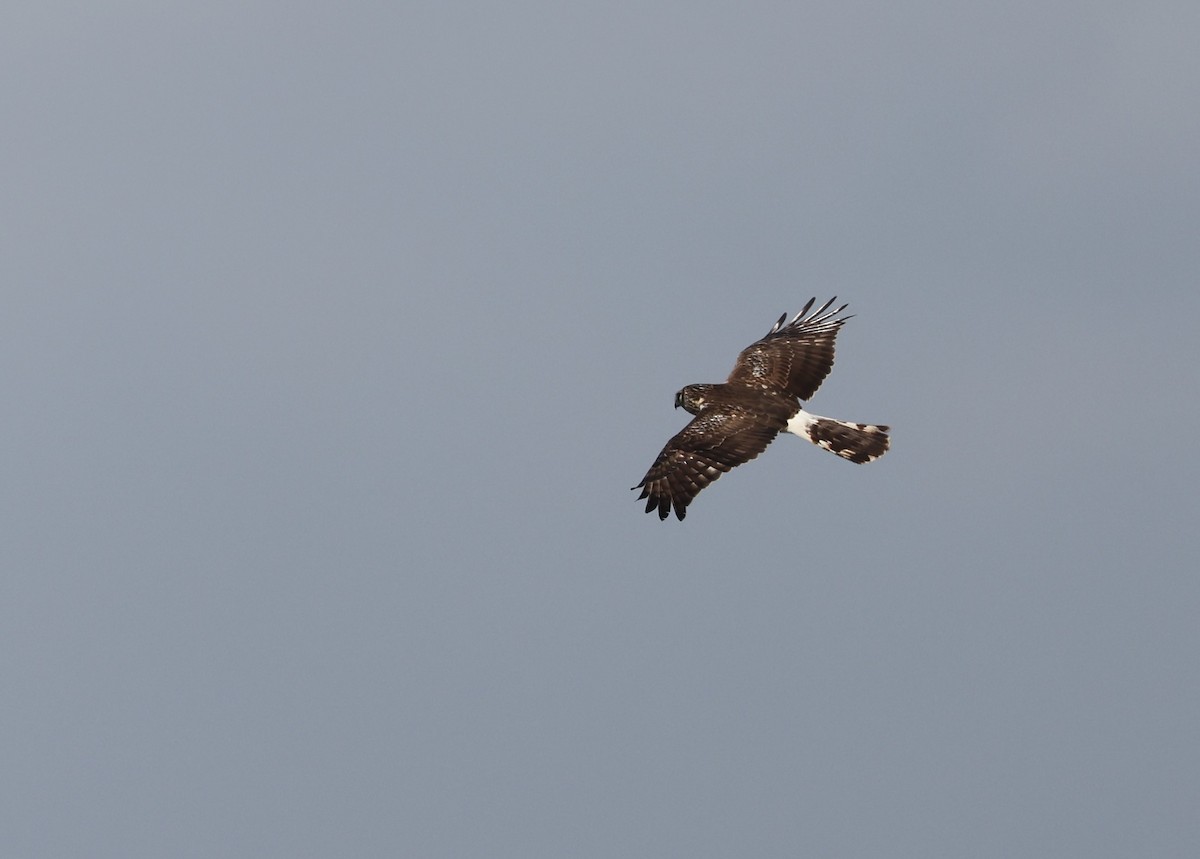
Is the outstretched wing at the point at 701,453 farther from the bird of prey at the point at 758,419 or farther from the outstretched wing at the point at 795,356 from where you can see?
the outstretched wing at the point at 795,356

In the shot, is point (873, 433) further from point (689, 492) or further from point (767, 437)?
point (689, 492)

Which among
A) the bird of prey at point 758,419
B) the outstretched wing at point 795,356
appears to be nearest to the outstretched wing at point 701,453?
the bird of prey at point 758,419

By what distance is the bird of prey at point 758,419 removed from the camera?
1559 inches

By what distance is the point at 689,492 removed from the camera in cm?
3928

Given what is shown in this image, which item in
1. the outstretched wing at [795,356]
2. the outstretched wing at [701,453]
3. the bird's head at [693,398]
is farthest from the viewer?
the outstretched wing at [795,356]

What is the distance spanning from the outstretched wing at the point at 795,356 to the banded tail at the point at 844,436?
125cm

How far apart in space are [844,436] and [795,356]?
2995 millimetres

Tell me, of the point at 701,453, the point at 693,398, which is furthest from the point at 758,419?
the point at 701,453

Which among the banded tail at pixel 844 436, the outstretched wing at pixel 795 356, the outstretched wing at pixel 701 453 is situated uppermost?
the outstretched wing at pixel 795 356

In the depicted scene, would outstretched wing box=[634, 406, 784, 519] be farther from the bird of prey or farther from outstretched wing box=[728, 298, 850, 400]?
outstretched wing box=[728, 298, 850, 400]

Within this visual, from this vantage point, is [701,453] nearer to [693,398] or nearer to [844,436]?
Answer: [693,398]

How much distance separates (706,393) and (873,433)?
11.7 feet

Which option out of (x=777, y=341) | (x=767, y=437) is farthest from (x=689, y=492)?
(x=777, y=341)

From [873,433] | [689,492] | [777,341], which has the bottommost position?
[689,492]
